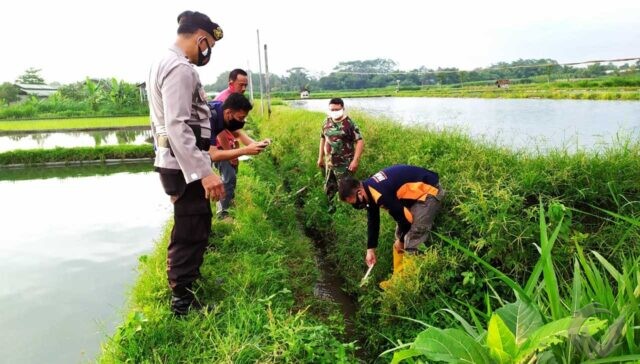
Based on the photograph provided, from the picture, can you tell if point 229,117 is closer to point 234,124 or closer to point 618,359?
point 234,124

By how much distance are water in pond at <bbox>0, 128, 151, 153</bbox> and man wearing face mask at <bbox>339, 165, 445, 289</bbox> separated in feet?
51.5

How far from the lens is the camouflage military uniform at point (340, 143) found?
17.3 ft

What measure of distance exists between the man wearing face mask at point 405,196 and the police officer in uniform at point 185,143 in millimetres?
1147

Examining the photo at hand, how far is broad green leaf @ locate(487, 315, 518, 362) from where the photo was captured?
92 centimetres

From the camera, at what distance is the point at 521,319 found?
3.31ft

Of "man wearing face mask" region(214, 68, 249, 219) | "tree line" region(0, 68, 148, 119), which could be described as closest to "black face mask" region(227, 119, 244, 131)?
"man wearing face mask" region(214, 68, 249, 219)

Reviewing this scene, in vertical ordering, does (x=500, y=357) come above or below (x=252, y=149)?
below

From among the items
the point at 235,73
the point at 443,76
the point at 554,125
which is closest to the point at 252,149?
the point at 235,73

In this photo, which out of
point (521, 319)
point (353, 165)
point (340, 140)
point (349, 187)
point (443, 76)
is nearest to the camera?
point (521, 319)

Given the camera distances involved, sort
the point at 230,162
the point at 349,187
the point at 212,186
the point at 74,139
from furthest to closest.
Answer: the point at 74,139 < the point at 230,162 < the point at 349,187 < the point at 212,186

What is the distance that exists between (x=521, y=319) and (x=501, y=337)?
4.7 inches

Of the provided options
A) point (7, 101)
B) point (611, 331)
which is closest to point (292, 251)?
point (611, 331)

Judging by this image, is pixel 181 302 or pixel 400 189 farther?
pixel 400 189

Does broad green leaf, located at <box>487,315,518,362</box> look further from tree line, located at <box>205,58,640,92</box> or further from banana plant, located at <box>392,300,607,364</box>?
tree line, located at <box>205,58,640,92</box>
